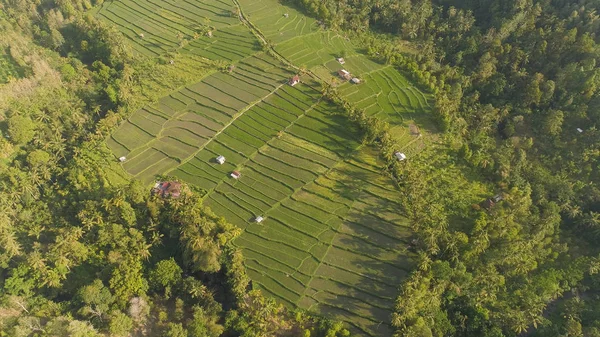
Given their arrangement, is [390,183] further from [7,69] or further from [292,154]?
[7,69]

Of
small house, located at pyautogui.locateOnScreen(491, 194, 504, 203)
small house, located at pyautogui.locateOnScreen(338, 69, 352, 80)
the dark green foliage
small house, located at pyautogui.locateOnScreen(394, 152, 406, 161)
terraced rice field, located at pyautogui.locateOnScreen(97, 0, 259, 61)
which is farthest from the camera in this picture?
terraced rice field, located at pyautogui.locateOnScreen(97, 0, 259, 61)

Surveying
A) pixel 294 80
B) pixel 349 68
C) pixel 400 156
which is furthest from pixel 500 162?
pixel 294 80

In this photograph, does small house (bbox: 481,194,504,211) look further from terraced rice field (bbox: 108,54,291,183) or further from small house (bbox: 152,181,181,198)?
small house (bbox: 152,181,181,198)

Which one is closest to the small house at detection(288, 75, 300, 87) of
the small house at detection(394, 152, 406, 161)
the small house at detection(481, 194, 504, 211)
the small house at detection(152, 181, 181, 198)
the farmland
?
the farmland

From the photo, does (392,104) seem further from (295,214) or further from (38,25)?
(38,25)

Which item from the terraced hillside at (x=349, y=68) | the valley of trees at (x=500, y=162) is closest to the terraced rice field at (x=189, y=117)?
the terraced hillside at (x=349, y=68)

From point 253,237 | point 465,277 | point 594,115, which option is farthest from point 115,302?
point 594,115
